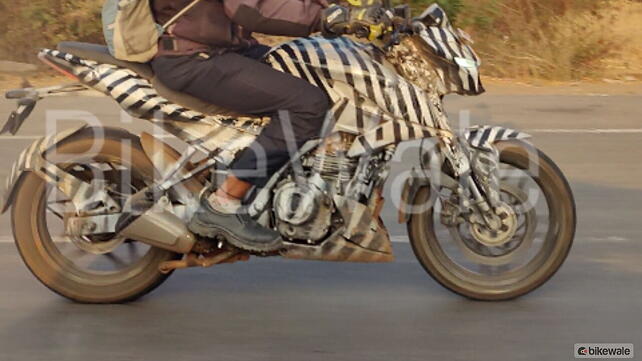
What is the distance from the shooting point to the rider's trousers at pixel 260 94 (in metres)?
5.35

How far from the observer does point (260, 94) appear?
5352 mm

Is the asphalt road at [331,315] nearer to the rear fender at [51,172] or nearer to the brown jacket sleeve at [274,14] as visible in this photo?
the rear fender at [51,172]

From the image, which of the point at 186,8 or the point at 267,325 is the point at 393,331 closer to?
the point at 267,325

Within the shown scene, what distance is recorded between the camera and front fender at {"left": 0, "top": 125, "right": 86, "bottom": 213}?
5527mm

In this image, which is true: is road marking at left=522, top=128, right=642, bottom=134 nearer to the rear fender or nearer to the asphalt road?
the asphalt road

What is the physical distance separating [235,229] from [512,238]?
3.96 feet

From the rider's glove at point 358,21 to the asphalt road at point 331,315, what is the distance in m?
1.08

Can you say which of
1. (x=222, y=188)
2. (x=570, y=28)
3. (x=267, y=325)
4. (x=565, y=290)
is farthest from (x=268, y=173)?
(x=570, y=28)

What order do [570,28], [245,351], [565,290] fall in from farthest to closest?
[570,28], [565,290], [245,351]

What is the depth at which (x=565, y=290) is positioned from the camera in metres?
5.89

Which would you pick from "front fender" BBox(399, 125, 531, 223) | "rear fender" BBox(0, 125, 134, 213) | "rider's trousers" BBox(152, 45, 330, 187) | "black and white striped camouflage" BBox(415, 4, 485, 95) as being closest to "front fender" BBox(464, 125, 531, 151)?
"front fender" BBox(399, 125, 531, 223)

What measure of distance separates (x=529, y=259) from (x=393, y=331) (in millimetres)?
748

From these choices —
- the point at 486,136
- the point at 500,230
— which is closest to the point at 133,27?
the point at 486,136

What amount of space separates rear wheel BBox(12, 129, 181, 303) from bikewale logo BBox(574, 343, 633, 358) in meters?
1.76
